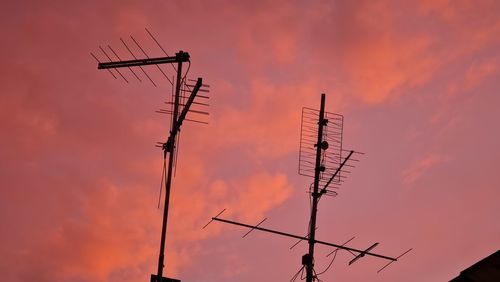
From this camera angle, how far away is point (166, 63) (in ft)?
51.0

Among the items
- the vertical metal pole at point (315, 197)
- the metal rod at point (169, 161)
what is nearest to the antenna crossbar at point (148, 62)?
the metal rod at point (169, 161)

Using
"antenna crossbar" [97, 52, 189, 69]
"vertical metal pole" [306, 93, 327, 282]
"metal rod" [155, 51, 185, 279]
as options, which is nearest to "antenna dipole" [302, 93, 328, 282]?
"vertical metal pole" [306, 93, 327, 282]

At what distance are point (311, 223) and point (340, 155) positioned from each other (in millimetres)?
2199

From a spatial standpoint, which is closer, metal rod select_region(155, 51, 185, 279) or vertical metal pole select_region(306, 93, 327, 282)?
metal rod select_region(155, 51, 185, 279)

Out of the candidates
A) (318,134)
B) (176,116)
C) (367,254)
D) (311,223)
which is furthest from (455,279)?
(176,116)

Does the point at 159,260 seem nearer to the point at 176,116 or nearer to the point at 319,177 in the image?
the point at 176,116

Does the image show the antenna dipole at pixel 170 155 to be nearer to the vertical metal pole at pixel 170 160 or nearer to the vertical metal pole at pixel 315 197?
the vertical metal pole at pixel 170 160

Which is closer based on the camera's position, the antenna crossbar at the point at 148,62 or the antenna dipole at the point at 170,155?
the antenna dipole at the point at 170,155

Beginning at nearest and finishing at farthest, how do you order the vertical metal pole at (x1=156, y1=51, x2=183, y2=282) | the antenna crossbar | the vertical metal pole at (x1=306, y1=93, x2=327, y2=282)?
the vertical metal pole at (x1=156, y1=51, x2=183, y2=282) < the antenna crossbar < the vertical metal pole at (x1=306, y1=93, x2=327, y2=282)

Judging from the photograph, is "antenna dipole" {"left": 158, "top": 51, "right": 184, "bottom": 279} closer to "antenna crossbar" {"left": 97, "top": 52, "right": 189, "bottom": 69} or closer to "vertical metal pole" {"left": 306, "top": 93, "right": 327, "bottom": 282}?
"antenna crossbar" {"left": 97, "top": 52, "right": 189, "bottom": 69}

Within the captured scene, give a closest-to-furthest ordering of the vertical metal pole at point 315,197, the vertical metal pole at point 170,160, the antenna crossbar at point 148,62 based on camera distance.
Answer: the vertical metal pole at point 170,160, the antenna crossbar at point 148,62, the vertical metal pole at point 315,197

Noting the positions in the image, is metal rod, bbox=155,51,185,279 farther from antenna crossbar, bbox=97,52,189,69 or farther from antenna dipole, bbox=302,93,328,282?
antenna dipole, bbox=302,93,328,282

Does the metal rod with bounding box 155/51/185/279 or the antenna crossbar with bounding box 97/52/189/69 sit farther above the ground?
the antenna crossbar with bounding box 97/52/189/69

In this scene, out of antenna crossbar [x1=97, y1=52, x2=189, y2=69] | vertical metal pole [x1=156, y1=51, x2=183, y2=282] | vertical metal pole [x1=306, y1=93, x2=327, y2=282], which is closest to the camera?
vertical metal pole [x1=156, y1=51, x2=183, y2=282]
